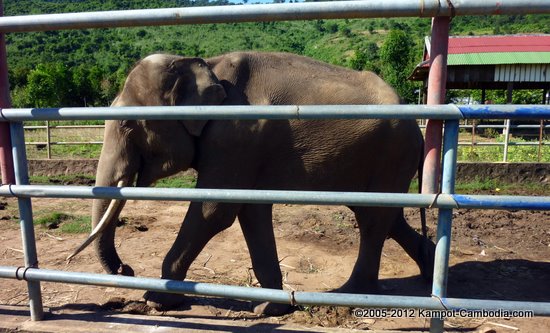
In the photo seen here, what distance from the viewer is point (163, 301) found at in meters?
3.42

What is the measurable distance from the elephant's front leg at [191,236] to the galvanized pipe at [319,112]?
4.58ft

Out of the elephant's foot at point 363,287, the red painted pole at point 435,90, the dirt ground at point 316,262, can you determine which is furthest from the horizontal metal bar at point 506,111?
the elephant's foot at point 363,287

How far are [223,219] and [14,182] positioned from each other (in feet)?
4.80

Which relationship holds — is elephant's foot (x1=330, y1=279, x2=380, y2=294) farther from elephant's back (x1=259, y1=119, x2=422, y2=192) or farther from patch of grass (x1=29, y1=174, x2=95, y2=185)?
patch of grass (x1=29, y1=174, x2=95, y2=185)

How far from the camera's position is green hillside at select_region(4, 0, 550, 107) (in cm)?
4453

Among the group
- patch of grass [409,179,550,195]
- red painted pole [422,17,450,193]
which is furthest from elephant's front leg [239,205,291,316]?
patch of grass [409,179,550,195]

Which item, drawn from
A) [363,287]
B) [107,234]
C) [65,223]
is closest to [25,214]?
[107,234]

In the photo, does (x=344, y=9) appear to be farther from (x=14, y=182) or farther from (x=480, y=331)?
(x=480, y=331)

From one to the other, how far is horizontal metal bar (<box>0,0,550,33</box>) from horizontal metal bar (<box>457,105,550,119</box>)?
38 centimetres

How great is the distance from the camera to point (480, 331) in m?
2.90

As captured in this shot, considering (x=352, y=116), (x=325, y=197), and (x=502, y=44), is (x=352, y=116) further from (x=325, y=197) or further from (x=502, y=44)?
(x=502, y=44)

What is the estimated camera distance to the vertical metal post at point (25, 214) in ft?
7.69

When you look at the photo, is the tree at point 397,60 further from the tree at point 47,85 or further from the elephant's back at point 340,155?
the tree at point 47,85

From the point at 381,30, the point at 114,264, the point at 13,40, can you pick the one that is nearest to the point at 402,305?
the point at 114,264
